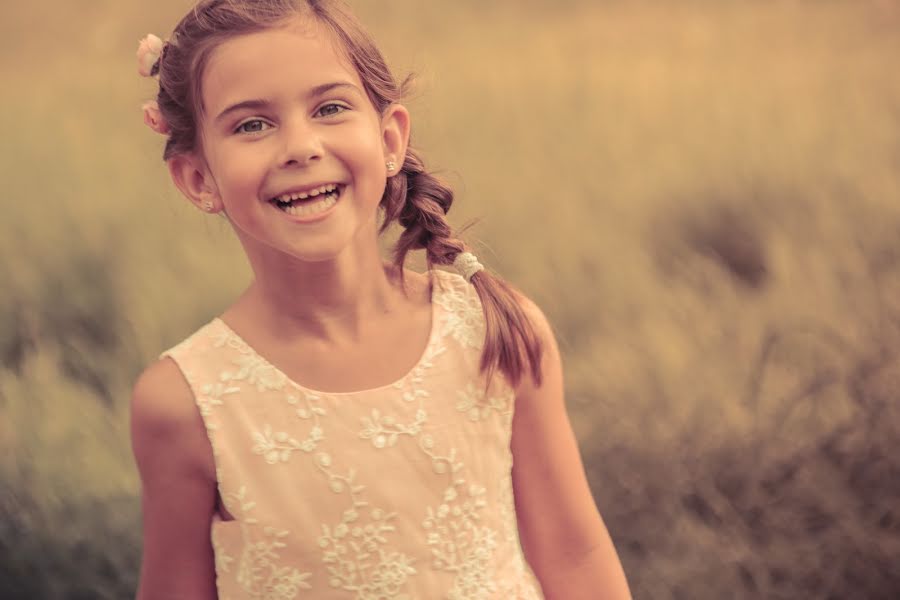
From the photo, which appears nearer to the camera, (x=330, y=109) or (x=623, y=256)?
(x=330, y=109)

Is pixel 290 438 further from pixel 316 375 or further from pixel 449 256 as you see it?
pixel 449 256

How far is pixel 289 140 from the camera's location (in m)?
1.11

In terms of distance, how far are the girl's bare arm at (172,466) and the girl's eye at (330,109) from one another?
0.29 metres

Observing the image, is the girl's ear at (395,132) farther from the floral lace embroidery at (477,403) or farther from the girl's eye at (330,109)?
the floral lace embroidery at (477,403)

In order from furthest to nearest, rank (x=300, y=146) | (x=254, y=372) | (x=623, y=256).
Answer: (x=623, y=256) → (x=254, y=372) → (x=300, y=146)

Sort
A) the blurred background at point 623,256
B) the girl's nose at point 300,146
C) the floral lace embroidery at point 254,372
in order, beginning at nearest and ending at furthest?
the girl's nose at point 300,146 → the floral lace embroidery at point 254,372 → the blurred background at point 623,256

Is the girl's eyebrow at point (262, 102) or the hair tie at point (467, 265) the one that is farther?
the hair tie at point (467, 265)

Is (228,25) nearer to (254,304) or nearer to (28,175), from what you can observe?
(254,304)

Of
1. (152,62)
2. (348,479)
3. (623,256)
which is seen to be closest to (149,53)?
(152,62)

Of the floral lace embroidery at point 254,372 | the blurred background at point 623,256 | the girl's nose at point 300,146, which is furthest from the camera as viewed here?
the blurred background at point 623,256

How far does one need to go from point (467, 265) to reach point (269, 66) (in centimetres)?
30

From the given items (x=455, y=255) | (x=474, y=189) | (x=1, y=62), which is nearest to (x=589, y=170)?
(x=474, y=189)

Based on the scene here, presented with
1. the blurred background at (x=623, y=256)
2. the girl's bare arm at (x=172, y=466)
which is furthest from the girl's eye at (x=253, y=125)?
the blurred background at (x=623, y=256)

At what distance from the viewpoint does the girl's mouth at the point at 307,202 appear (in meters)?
1.12
